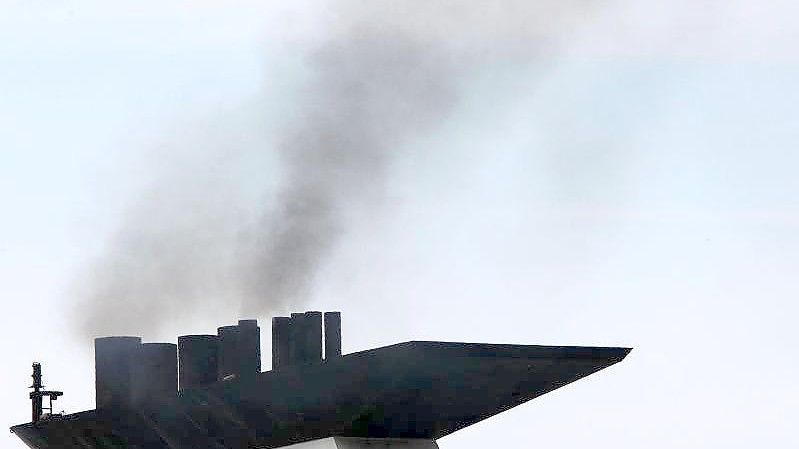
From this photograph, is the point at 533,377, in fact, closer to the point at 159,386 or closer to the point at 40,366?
the point at 159,386

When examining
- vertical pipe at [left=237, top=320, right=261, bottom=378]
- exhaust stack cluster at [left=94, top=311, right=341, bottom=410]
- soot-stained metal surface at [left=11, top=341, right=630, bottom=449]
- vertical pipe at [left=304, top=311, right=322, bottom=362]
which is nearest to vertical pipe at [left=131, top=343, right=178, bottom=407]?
exhaust stack cluster at [left=94, top=311, right=341, bottom=410]

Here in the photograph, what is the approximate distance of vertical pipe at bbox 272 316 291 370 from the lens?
35906 millimetres

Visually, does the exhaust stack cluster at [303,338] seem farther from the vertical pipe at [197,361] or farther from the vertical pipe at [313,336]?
the vertical pipe at [197,361]

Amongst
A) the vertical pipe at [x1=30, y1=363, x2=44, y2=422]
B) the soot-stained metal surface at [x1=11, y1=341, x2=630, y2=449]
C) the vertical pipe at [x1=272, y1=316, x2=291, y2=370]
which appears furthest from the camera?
the vertical pipe at [x1=30, y1=363, x2=44, y2=422]

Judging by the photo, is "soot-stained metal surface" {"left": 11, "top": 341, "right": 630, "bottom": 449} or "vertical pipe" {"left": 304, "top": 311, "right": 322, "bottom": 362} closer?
"soot-stained metal surface" {"left": 11, "top": 341, "right": 630, "bottom": 449}

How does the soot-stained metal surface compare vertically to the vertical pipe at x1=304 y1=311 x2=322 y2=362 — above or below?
below

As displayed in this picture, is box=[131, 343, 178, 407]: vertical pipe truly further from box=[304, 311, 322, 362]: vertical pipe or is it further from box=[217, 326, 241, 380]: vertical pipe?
box=[304, 311, 322, 362]: vertical pipe

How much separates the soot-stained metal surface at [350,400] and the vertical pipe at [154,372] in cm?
48

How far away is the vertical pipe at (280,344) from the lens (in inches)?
1414

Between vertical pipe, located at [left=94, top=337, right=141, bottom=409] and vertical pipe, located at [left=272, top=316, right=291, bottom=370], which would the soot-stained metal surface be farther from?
vertical pipe, located at [left=272, top=316, right=291, bottom=370]

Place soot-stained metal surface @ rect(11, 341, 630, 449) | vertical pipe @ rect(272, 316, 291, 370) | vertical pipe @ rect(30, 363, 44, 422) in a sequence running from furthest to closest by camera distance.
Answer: vertical pipe @ rect(30, 363, 44, 422), vertical pipe @ rect(272, 316, 291, 370), soot-stained metal surface @ rect(11, 341, 630, 449)

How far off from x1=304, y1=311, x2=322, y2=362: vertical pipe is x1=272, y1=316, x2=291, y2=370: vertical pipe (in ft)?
1.19

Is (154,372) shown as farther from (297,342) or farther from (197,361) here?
(297,342)

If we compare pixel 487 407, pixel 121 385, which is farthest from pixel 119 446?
pixel 487 407
